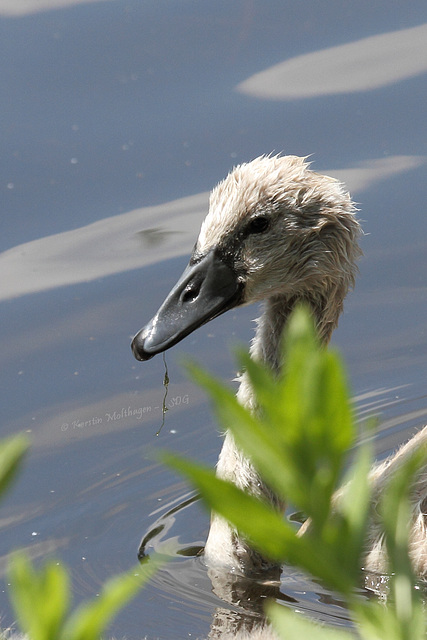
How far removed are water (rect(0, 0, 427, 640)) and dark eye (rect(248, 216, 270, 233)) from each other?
1.80 feet

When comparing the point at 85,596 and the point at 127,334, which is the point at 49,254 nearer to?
the point at 127,334

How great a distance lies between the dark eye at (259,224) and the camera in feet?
13.1

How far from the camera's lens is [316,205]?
402 centimetres

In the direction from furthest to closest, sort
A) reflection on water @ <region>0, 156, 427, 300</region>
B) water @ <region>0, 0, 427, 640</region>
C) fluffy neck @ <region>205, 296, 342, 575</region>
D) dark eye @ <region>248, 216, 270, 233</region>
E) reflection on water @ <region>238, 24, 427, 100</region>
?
reflection on water @ <region>238, 24, 427, 100</region>
reflection on water @ <region>0, 156, 427, 300</region>
water @ <region>0, 0, 427, 640</region>
dark eye @ <region>248, 216, 270, 233</region>
fluffy neck @ <region>205, 296, 342, 575</region>

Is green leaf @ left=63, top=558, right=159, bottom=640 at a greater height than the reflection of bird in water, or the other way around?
green leaf @ left=63, top=558, right=159, bottom=640

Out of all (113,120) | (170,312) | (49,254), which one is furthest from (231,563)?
(113,120)

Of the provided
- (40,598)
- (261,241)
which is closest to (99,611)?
(40,598)

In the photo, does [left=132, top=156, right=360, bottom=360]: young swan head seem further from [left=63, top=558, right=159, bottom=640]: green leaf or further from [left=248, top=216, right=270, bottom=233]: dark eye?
[left=63, top=558, right=159, bottom=640]: green leaf

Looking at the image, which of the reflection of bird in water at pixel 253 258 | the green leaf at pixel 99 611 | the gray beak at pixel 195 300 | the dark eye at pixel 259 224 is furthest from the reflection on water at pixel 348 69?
the green leaf at pixel 99 611

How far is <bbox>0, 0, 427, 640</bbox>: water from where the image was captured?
13.7 ft

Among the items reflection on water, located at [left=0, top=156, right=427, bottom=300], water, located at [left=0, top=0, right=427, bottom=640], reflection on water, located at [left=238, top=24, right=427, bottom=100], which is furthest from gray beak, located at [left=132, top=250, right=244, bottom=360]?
reflection on water, located at [left=238, top=24, right=427, bottom=100]

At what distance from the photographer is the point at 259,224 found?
13.2 feet

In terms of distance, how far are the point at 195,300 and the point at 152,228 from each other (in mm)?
1606

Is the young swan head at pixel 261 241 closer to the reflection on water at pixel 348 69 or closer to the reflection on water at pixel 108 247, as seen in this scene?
the reflection on water at pixel 108 247
